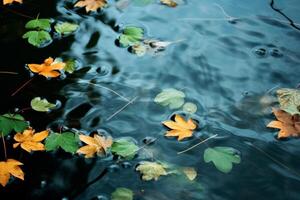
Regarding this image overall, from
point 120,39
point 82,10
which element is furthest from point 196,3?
point 82,10

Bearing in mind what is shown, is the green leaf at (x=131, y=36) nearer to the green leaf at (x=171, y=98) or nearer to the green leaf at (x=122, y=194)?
the green leaf at (x=171, y=98)

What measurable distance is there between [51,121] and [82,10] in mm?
1131

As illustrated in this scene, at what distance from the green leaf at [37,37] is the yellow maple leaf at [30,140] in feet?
2.50

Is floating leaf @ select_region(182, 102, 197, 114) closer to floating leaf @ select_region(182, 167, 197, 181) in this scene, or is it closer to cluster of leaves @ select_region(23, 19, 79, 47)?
floating leaf @ select_region(182, 167, 197, 181)

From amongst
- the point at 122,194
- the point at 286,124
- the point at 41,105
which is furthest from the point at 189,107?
the point at 41,105

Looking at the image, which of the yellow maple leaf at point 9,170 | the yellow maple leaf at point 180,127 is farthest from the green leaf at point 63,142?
the yellow maple leaf at point 180,127

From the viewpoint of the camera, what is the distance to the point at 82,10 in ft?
9.05

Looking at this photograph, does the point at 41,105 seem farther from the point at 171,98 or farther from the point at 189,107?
the point at 189,107

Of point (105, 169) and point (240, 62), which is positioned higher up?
point (240, 62)

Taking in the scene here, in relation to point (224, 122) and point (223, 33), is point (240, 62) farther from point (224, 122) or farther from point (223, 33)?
point (224, 122)

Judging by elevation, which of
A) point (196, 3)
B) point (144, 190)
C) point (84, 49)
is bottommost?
point (144, 190)

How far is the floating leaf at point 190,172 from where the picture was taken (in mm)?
1735

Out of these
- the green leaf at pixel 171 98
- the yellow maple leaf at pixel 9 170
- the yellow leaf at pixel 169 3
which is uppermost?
the yellow leaf at pixel 169 3

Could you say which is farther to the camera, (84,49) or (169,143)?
(84,49)
